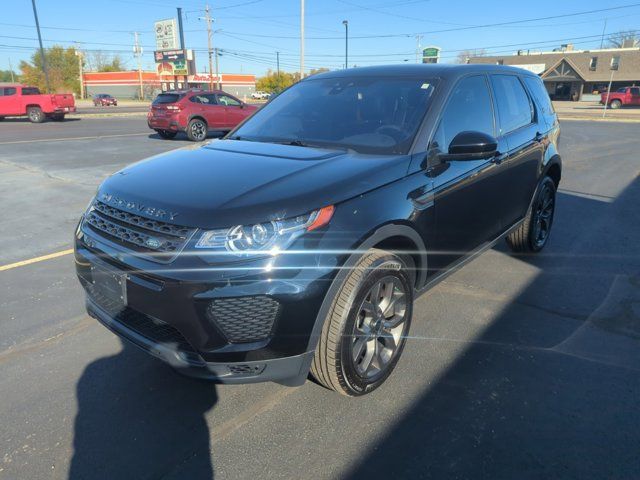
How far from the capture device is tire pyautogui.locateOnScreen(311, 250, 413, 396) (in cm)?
236

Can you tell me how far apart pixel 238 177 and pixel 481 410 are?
72.7 inches

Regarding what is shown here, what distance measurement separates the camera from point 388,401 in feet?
8.75

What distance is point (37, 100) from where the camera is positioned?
77.4ft

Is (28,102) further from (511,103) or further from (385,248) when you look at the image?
(385,248)

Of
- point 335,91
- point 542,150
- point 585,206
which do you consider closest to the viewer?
point 335,91

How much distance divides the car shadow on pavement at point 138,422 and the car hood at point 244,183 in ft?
2.75

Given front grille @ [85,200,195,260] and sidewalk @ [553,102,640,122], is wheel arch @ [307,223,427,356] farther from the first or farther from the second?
sidewalk @ [553,102,640,122]

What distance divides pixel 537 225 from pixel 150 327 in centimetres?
407

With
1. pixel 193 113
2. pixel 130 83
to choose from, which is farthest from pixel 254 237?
pixel 130 83

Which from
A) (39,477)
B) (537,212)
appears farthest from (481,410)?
(537,212)

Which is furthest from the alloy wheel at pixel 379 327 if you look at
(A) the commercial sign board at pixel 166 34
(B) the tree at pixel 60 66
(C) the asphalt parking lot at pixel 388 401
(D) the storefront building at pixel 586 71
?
(B) the tree at pixel 60 66

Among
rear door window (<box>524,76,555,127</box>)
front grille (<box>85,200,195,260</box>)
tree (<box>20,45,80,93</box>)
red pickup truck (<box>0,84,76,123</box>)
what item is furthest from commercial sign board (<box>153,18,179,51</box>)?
front grille (<box>85,200,195,260</box>)

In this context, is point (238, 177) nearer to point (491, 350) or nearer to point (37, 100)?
point (491, 350)

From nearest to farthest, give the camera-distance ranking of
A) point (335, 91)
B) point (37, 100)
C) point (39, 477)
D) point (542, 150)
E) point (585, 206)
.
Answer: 1. point (39, 477)
2. point (335, 91)
3. point (542, 150)
4. point (585, 206)
5. point (37, 100)
